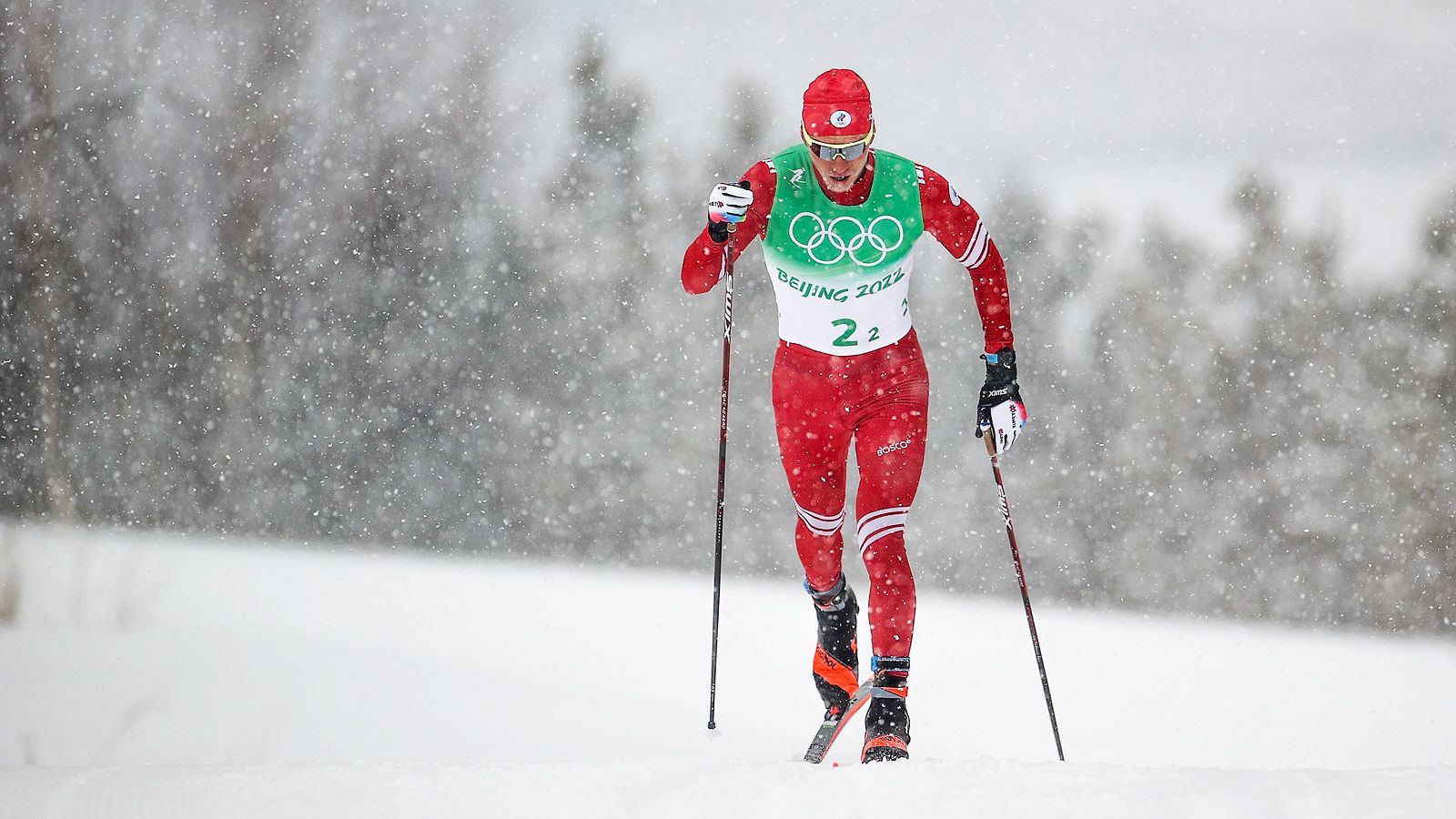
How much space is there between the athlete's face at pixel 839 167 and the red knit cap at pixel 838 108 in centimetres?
2

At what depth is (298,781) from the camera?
2.21 metres

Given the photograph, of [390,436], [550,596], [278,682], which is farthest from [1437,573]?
[278,682]

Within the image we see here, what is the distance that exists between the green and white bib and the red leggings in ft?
0.31

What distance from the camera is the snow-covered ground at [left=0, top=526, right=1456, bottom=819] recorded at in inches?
81.0

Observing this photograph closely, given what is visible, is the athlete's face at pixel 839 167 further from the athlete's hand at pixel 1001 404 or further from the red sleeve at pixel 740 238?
the athlete's hand at pixel 1001 404

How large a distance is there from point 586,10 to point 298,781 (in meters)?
17.3

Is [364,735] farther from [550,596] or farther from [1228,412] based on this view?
[1228,412]

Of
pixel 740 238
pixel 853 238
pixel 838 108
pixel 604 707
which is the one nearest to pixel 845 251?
pixel 853 238

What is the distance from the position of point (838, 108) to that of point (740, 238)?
0.51 metres

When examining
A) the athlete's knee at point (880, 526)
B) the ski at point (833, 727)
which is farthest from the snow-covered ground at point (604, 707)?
the athlete's knee at point (880, 526)

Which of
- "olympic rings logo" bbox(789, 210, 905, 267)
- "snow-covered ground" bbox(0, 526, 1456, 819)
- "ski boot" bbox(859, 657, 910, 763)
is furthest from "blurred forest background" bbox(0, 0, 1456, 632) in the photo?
"ski boot" bbox(859, 657, 910, 763)

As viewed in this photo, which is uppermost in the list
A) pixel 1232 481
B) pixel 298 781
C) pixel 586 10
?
pixel 586 10

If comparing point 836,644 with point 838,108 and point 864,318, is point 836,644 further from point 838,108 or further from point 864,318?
point 838,108

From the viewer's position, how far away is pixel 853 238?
343cm
